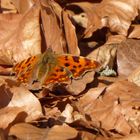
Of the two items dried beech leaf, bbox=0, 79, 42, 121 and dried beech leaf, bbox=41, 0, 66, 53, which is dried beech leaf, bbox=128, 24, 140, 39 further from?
dried beech leaf, bbox=0, 79, 42, 121

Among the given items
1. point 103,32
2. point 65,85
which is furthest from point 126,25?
point 65,85

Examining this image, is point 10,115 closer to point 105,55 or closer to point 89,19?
point 105,55

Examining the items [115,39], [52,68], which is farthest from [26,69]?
[115,39]

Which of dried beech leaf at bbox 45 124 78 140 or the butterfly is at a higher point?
the butterfly

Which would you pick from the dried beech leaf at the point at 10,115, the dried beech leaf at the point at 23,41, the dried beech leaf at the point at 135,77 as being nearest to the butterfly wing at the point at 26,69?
the dried beech leaf at the point at 23,41

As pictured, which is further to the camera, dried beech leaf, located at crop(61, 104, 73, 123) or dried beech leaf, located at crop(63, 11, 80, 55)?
dried beech leaf, located at crop(63, 11, 80, 55)

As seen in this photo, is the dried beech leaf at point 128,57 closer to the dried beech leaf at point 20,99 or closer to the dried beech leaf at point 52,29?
the dried beech leaf at point 52,29

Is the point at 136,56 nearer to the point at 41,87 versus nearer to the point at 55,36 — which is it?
the point at 55,36

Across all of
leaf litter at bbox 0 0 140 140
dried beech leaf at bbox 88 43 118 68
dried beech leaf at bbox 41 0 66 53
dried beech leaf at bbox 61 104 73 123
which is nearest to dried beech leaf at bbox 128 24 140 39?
leaf litter at bbox 0 0 140 140
